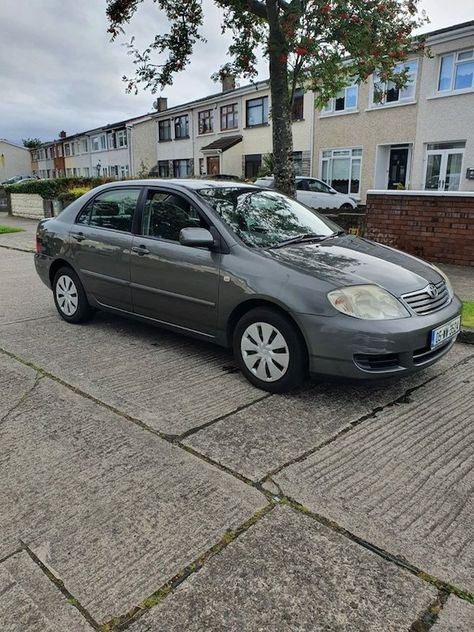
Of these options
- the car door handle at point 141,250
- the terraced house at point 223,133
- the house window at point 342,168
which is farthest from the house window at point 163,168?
the car door handle at point 141,250

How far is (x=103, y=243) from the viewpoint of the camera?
16.9 ft

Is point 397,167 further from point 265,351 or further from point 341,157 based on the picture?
point 265,351

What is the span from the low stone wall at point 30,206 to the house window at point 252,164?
1189 centimetres

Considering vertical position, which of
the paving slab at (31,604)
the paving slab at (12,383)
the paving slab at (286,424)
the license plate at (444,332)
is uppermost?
the license plate at (444,332)

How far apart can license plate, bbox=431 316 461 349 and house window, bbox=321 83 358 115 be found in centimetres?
1919

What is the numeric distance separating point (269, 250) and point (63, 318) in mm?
3023

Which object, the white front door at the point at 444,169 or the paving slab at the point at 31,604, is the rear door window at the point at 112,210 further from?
the white front door at the point at 444,169

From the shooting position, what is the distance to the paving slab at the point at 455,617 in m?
1.84

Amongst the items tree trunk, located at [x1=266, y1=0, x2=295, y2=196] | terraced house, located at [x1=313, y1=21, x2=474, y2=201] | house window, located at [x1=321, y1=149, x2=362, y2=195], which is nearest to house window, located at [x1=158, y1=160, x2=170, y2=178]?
terraced house, located at [x1=313, y1=21, x2=474, y2=201]

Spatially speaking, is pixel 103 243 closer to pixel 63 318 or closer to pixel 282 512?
pixel 63 318

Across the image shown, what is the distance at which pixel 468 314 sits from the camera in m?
5.51

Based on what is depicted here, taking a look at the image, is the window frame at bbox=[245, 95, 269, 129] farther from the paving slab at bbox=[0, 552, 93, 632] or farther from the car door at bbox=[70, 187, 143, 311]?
the paving slab at bbox=[0, 552, 93, 632]

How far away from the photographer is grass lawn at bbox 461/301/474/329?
5.19m

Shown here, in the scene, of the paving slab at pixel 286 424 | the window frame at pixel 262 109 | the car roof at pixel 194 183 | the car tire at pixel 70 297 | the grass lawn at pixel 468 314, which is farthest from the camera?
the window frame at pixel 262 109
